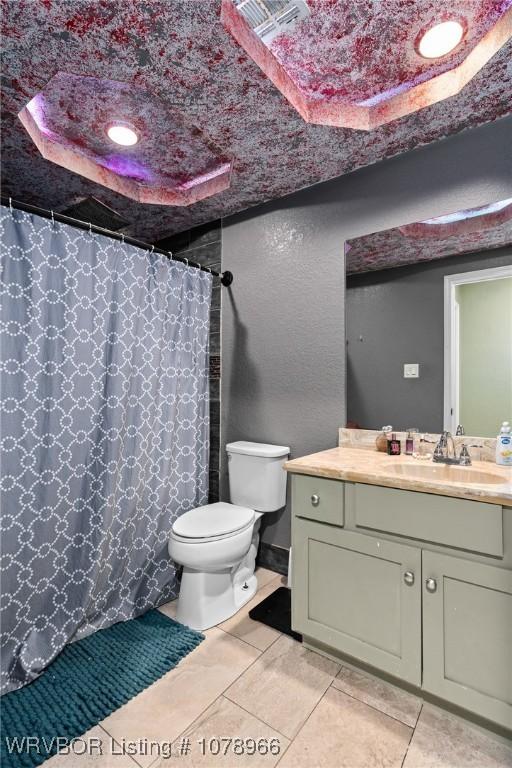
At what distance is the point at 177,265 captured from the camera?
212cm

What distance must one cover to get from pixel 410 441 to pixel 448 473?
0.28m

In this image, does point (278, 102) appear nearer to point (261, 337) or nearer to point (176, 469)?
point (261, 337)

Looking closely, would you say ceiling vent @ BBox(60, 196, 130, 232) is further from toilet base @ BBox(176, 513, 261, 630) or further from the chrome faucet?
the chrome faucet

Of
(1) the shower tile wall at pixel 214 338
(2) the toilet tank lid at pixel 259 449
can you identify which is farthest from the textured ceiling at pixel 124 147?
(2) the toilet tank lid at pixel 259 449

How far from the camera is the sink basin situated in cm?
141

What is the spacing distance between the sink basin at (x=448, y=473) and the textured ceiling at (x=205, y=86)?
1.51 m

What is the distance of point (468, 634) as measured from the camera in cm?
118

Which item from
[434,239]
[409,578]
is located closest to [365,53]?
[434,239]

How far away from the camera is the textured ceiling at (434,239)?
5.26ft

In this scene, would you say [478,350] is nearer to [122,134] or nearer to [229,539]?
[229,539]

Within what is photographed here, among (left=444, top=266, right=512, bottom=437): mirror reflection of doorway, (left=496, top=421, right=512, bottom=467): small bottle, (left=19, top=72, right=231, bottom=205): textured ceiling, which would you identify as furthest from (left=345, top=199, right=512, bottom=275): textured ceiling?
(left=19, top=72, right=231, bottom=205): textured ceiling

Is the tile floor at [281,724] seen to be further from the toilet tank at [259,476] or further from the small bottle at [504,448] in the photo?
the small bottle at [504,448]

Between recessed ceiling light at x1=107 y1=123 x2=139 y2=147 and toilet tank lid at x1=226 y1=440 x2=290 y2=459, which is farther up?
recessed ceiling light at x1=107 y1=123 x2=139 y2=147

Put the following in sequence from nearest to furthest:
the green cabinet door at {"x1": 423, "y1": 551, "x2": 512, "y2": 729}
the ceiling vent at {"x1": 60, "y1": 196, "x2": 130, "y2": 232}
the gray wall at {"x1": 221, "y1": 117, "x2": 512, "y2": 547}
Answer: the green cabinet door at {"x1": 423, "y1": 551, "x2": 512, "y2": 729} < the gray wall at {"x1": 221, "y1": 117, "x2": 512, "y2": 547} < the ceiling vent at {"x1": 60, "y1": 196, "x2": 130, "y2": 232}
